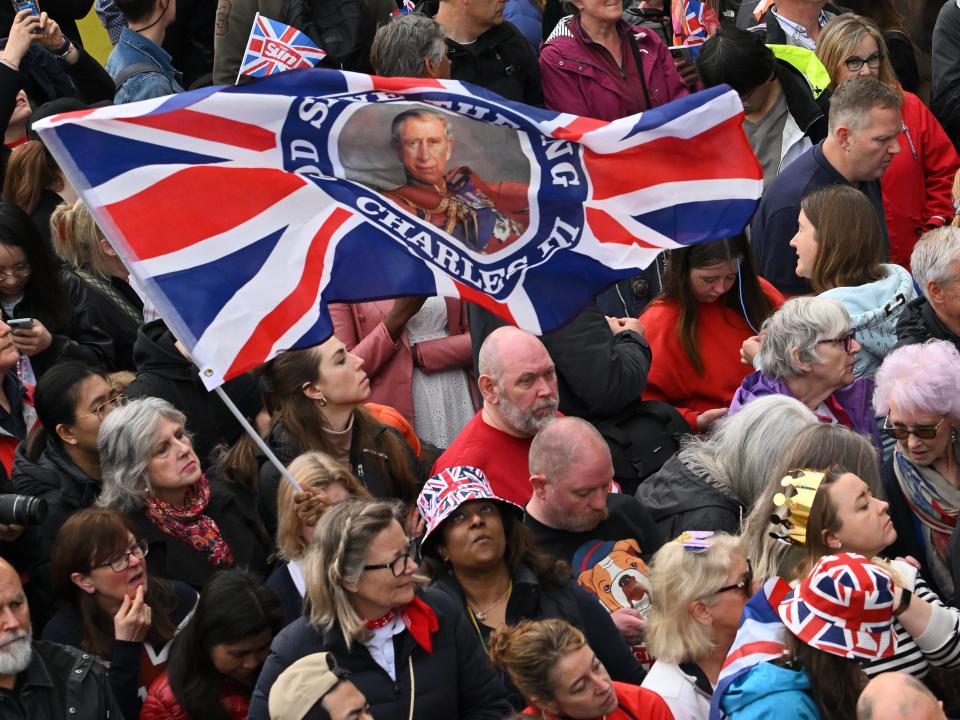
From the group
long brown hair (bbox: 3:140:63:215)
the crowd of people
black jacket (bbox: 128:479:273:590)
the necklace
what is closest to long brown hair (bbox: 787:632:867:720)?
the crowd of people

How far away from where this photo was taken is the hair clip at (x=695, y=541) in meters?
5.47

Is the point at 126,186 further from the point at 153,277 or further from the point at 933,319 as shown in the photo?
the point at 933,319

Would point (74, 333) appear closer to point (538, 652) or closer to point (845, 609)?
point (538, 652)

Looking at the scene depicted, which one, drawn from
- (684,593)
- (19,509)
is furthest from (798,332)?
(19,509)

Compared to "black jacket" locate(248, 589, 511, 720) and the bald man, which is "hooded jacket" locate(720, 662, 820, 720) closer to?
the bald man

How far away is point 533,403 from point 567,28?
3.76m

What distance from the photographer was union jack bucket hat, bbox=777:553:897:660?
4602mm

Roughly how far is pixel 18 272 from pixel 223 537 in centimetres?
187

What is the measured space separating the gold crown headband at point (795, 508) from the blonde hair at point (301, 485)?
158cm

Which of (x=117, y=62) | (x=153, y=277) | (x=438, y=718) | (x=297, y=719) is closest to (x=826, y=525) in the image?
(x=438, y=718)

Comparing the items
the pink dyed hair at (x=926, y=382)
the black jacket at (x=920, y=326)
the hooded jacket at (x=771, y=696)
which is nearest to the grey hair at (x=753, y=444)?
the pink dyed hair at (x=926, y=382)

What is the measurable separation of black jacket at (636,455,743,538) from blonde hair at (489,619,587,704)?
130 centimetres

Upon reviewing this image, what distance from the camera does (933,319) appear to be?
6.92 metres

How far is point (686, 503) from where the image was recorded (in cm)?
627
